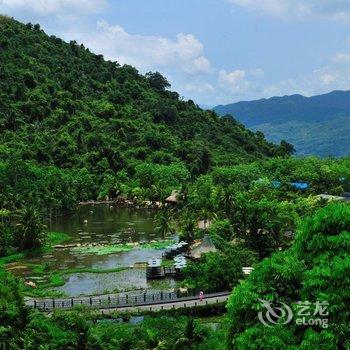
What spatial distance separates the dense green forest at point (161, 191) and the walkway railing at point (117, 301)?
1.58 metres

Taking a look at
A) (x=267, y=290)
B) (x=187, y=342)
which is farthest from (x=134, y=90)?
(x=267, y=290)

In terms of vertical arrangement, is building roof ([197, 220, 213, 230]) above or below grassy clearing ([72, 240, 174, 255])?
above

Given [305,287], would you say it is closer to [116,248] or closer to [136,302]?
[136,302]

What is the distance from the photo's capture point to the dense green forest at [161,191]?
43.3 ft

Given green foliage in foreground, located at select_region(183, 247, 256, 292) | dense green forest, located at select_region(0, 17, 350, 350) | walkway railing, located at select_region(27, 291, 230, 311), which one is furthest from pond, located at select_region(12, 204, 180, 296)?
green foliage in foreground, located at select_region(183, 247, 256, 292)

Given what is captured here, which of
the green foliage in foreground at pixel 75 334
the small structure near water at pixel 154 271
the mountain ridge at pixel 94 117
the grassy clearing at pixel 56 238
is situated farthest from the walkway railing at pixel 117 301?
the mountain ridge at pixel 94 117

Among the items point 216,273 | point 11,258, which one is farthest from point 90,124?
point 216,273

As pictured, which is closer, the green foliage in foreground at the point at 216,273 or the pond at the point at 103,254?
the green foliage in foreground at the point at 216,273

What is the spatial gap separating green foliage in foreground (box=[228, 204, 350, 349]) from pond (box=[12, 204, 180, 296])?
85.0 ft

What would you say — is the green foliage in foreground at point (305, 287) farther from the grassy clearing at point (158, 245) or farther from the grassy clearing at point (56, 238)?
the grassy clearing at point (56, 238)

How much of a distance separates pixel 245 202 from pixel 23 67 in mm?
79644

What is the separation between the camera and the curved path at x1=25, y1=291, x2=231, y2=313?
32719 mm

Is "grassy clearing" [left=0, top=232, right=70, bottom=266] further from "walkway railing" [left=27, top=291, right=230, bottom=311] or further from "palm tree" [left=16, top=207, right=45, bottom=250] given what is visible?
"walkway railing" [left=27, top=291, right=230, bottom=311]

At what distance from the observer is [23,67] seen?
375 ft
